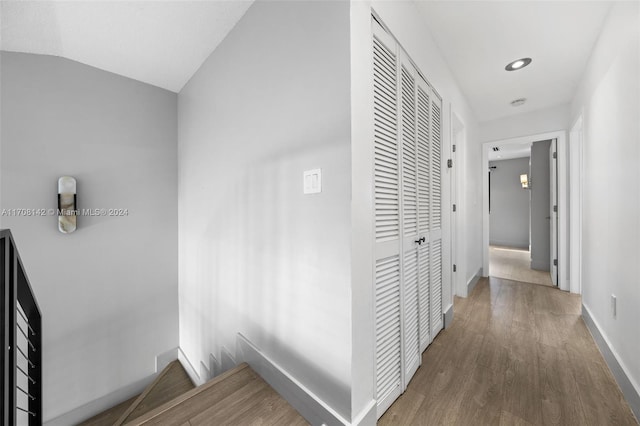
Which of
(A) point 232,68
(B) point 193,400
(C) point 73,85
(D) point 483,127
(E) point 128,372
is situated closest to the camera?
(B) point 193,400

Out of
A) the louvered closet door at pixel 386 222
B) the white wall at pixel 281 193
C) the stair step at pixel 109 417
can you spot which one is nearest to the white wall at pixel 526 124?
the louvered closet door at pixel 386 222

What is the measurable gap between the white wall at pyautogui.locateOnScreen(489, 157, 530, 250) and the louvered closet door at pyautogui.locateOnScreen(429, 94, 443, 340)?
19.7ft

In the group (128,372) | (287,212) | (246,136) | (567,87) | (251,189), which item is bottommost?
(128,372)

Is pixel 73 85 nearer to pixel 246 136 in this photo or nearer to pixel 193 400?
pixel 246 136

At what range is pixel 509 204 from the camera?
6707 mm

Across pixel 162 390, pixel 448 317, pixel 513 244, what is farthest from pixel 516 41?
pixel 513 244

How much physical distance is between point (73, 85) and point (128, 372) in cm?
256

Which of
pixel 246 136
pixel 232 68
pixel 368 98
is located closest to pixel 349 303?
pixel 368 98

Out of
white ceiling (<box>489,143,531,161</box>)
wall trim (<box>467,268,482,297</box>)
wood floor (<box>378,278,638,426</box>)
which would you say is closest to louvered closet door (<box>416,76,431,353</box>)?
wood floor (<box>378,278,638,426</box>)

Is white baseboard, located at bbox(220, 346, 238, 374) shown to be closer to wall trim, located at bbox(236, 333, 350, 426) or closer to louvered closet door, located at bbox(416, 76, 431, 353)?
wall trim, located at bbox(236, 333, 350, 426)

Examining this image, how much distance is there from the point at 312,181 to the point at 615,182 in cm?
195

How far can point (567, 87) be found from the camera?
8.77 ft

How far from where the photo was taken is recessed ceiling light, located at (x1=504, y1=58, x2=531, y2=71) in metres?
2.21

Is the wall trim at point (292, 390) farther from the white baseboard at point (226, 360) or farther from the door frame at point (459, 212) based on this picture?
the door frame at point (459, 212)
